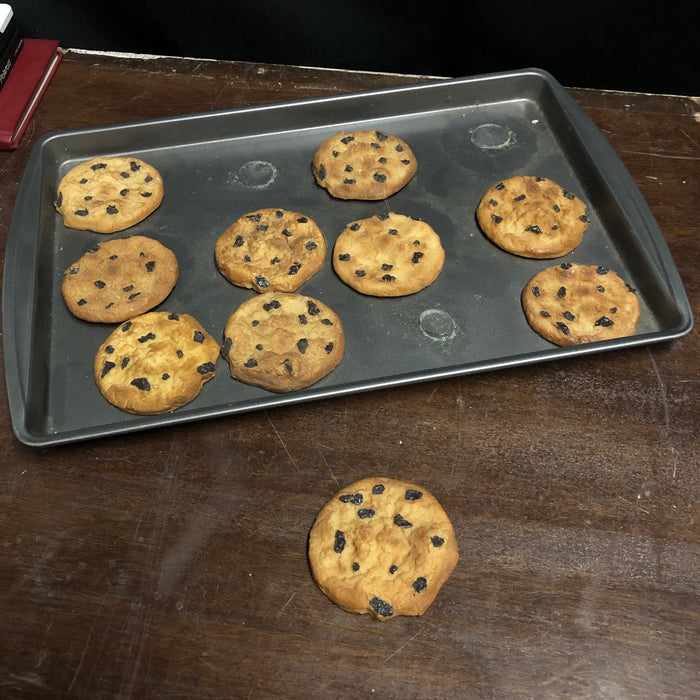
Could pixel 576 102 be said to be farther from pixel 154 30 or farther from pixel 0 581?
pixel 0 581

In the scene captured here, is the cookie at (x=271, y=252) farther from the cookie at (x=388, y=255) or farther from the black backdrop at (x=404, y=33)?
the black backdrop at (x=404, y=33)

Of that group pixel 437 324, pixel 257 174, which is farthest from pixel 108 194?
pixel 437 324

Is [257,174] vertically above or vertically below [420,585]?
above

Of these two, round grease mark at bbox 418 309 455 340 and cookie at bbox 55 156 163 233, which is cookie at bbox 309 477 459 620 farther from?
cookie at bbox 55 156 163 233

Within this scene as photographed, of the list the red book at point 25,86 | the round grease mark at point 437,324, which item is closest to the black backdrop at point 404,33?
the red book at point 25,86

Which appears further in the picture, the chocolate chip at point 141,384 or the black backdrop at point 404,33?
the black backdrop at point 404,33

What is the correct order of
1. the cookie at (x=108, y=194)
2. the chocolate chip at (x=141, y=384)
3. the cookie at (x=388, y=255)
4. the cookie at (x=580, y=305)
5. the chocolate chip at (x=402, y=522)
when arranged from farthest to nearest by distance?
the cookie at (x=108, y=194) < the cookie at (x=388, y=255) < the cookie at (x=580, y=305) < the chocolate chip at (x=141, y=384) < the chocolate chip at (x=402, y=522)

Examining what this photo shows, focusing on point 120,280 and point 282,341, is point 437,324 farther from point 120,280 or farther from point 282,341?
point 120,280
